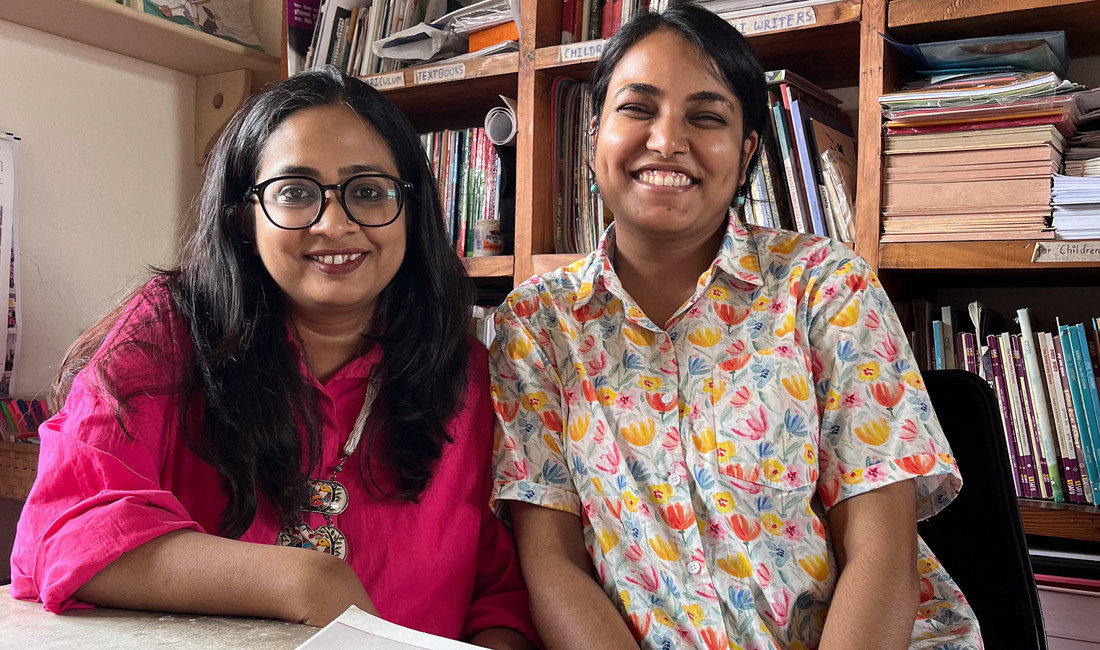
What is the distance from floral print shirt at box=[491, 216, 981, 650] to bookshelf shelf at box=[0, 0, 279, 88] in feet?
4.67

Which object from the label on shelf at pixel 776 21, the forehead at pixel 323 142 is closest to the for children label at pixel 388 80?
the label on shelf at pixel 776 21

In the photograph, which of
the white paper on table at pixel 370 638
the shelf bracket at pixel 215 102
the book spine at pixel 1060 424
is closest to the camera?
the white paper on table at pixel 370 638

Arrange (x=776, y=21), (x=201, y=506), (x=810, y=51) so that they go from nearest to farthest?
(x=201, y=506) → (x=776, y=21) → (x=810, y=51)

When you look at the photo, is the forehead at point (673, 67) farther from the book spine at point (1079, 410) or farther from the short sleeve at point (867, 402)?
the book spine at point (1079, 410)

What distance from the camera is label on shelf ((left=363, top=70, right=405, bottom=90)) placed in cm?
210

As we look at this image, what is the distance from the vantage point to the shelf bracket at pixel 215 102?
8.01 ft

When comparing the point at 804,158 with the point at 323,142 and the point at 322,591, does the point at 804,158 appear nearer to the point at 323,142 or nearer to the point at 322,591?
the point at 323,142

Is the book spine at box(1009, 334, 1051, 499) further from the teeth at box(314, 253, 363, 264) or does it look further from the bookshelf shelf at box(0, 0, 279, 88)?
the bookshelf shelf at box(0, 0, 279, 88)

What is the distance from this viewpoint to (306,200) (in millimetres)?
1138

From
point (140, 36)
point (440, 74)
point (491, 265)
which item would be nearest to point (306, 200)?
point (491, 265)

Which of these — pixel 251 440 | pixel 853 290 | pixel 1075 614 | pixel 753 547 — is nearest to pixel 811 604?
pixel 753 547

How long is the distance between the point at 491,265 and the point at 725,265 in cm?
85

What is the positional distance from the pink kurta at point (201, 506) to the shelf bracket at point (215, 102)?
4.63 feet

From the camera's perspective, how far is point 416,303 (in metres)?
1.28
